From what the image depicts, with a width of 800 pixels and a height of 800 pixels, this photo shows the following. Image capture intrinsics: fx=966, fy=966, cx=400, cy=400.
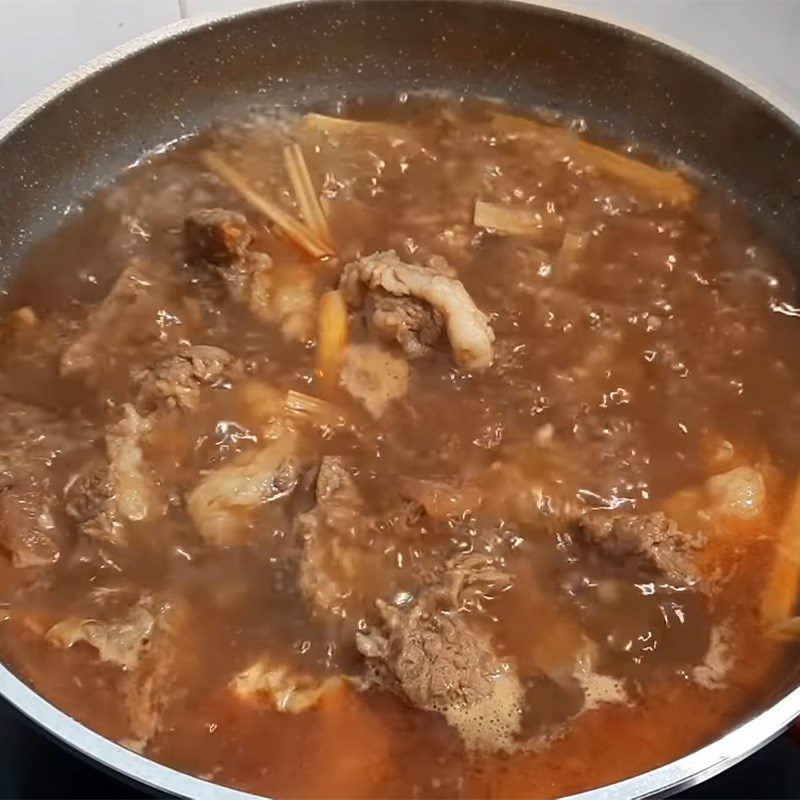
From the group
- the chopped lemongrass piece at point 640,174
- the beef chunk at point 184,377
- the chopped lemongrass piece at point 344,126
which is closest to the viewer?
the beef chunk at point 184,377

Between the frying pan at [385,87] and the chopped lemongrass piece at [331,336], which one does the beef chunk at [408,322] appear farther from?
the frying pan at [385,87]

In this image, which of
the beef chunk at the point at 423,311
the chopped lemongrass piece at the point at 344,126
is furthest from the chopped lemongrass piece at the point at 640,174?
the beef chunk at the point at 423,311

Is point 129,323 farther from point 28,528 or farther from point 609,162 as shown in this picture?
point 609,162

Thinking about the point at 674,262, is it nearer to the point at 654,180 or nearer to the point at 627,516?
the point at 654,180

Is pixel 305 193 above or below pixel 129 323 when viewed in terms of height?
above

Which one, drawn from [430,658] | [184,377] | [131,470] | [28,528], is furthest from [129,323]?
[430,658]

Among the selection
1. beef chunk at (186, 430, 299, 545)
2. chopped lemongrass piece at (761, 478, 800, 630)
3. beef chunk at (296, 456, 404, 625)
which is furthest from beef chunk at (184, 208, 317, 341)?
chopped lemongrass piece at (761, 478, 800, 630)
